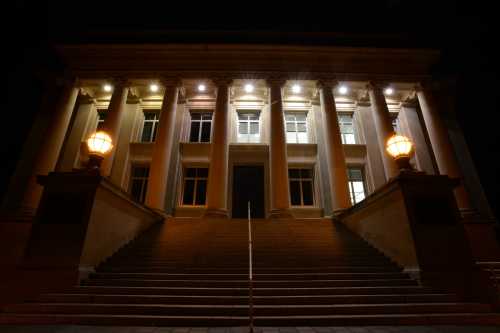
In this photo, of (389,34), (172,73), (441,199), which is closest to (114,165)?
(172,73)

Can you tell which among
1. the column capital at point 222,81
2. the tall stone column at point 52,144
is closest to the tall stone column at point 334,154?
the column capital at point 222,81

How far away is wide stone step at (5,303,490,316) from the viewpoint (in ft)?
15.8

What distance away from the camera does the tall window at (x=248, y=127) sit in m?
17.4

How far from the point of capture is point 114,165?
15.7m

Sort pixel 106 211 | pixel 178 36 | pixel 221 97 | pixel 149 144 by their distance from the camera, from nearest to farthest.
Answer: pixel 106 211, pixel 221 97, pixel 149 144, pixel 178 36

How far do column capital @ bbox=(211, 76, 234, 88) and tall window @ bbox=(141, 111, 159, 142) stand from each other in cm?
528

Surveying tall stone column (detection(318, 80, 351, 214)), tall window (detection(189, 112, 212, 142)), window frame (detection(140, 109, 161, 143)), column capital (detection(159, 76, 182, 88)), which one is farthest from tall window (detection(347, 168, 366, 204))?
window frame (detection(140, 109, 161, 143))

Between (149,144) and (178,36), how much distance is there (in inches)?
323

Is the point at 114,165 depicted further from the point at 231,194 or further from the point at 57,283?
the point at 57,283

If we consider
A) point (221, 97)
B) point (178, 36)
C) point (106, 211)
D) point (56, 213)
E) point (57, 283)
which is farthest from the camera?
point (178, 36)

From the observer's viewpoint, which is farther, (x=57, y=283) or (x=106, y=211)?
(x=106, y=211)

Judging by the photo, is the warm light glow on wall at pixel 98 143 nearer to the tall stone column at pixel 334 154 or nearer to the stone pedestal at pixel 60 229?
the stone pedestal at pixel 60 229

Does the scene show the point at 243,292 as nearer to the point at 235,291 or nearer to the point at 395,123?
the point at 235,291

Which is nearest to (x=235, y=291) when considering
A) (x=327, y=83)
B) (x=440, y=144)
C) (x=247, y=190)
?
(x=247, y=190)
